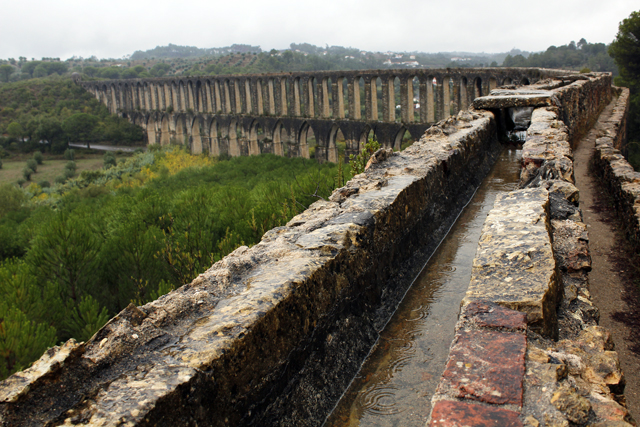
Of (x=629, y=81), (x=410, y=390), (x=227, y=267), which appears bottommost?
(x=410, y=390)

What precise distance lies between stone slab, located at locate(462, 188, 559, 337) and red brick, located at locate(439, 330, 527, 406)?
0.24m

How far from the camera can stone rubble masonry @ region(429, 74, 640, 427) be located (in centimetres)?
166

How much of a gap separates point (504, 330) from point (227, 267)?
1283 mm

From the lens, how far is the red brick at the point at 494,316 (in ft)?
6.73

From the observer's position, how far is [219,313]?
2.20 m

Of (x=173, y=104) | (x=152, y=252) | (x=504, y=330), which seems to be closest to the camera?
(x=504, y=330)

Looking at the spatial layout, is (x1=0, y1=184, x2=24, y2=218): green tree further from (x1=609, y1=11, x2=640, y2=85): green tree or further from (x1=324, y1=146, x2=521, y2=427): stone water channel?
(x1=609, y1=11, x2=640, y2=85): green tree

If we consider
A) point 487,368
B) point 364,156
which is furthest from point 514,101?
point 487,368

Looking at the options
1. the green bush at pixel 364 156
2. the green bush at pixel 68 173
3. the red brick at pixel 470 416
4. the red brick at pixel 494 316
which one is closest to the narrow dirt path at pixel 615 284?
the red brick at pixel 494 316

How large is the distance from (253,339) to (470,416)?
34.0 inches

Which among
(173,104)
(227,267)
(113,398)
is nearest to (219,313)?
(227,267)

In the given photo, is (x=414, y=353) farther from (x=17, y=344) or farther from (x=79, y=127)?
(x=79, y=127)

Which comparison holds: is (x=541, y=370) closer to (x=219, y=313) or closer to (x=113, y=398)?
(x=219, y=313)

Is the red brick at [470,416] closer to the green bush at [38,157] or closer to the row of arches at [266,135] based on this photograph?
the row of arches at [266,135]
